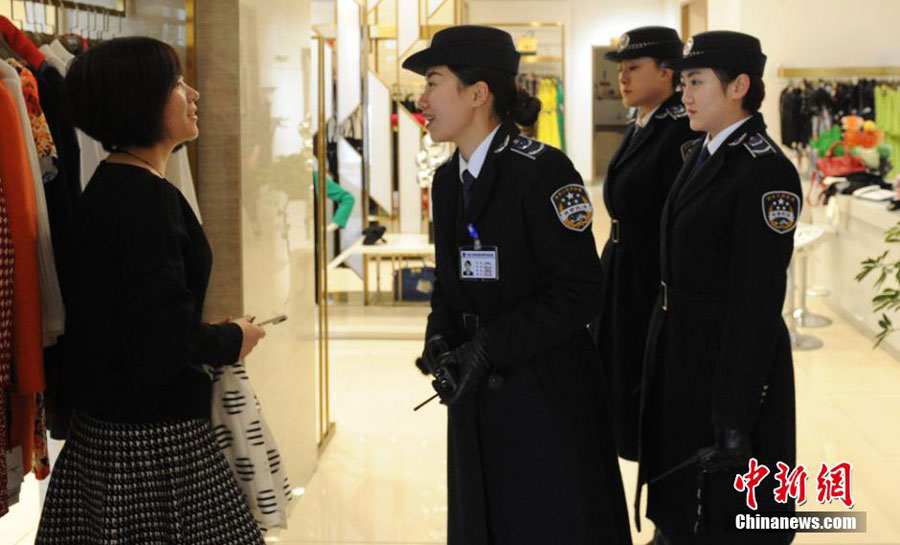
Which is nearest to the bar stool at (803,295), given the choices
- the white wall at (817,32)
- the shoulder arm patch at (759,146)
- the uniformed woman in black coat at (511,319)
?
the white wall at (817,32)

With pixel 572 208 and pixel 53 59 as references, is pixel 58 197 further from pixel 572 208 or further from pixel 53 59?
pixel 572 208

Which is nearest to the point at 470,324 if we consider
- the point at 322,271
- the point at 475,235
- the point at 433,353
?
the point at 433,353

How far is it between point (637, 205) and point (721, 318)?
0.78m

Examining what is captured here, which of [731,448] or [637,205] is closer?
[731,448]

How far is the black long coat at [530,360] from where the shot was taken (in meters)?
2.36

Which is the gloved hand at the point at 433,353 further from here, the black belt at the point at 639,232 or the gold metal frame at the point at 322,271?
the gold metal frame at the point at 322,271

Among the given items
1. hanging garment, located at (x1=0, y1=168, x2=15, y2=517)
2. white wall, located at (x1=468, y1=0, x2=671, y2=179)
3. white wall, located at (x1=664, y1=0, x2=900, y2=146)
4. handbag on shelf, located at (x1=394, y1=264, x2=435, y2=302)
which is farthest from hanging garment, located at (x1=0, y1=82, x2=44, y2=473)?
white wall, located at (x1=468, y1=0, x2=671, y2=179)

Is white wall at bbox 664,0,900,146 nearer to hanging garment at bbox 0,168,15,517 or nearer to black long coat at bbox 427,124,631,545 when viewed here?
black long coat at bbox 427,124,631,545

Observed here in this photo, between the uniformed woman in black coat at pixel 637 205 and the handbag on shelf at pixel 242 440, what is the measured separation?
1.44 m

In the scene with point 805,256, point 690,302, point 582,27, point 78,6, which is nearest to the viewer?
point 690,302

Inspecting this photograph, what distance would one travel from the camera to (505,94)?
2.52 meters

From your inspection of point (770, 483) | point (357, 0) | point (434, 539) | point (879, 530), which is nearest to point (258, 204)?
point (434, 539)

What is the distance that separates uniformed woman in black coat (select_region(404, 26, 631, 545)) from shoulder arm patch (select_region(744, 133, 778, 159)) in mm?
517

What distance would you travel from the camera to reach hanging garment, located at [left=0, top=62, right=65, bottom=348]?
2.21 metres
